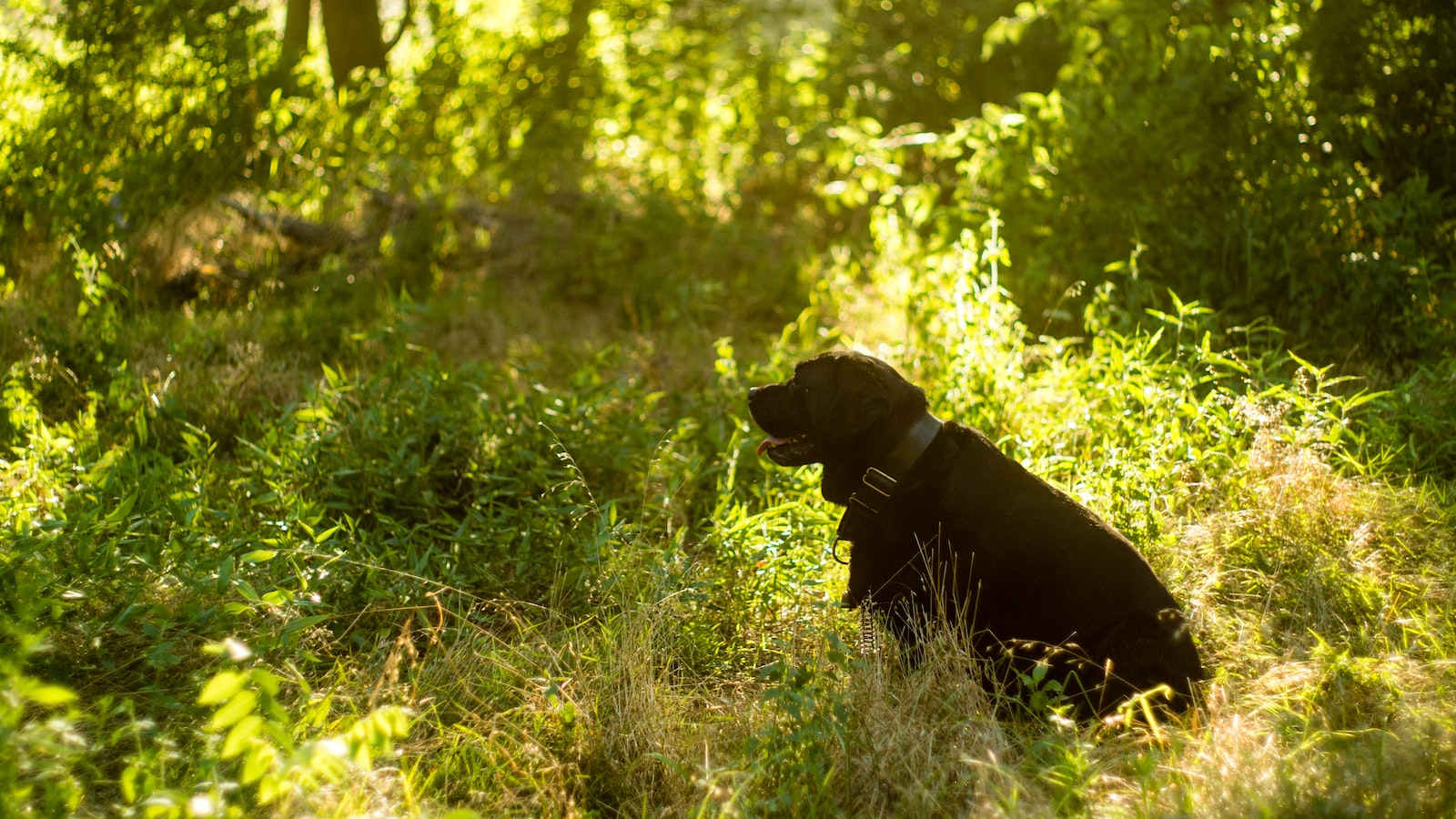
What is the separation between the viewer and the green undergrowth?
2.38 metres

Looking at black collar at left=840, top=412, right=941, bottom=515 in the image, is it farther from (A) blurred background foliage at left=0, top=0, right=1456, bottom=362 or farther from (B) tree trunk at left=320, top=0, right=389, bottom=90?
(B) tree trunk at left=320, top=0, right=389, bottom=90

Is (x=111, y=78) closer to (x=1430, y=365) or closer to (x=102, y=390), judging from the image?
(x=102, y=390)

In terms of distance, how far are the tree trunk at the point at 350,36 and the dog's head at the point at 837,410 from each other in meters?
6.33

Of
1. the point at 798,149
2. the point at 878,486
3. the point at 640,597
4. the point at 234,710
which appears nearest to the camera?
the point at 234,710

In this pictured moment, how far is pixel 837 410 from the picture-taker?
3.47m

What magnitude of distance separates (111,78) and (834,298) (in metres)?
4.95

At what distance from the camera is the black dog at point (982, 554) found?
9.52ft

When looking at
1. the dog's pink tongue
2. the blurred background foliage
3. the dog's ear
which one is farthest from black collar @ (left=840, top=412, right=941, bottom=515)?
the blurred background foliage

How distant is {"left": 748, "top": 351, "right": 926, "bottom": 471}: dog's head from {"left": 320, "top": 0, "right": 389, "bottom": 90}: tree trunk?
633 cm

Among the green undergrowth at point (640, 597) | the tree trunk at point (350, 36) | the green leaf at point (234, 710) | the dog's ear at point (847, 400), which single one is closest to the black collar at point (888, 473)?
the dog's ear at point (847, 400)

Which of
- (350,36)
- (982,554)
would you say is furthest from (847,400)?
(350,36)

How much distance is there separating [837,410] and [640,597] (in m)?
0.97

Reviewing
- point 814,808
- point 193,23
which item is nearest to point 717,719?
point 814,808

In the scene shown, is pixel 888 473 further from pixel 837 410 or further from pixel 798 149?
pixel 798 149
